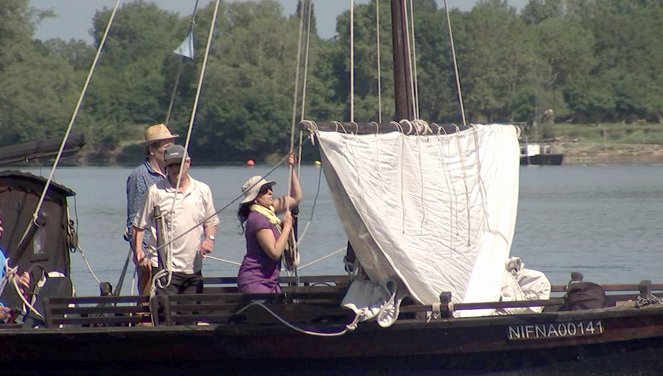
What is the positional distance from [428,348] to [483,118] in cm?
7681

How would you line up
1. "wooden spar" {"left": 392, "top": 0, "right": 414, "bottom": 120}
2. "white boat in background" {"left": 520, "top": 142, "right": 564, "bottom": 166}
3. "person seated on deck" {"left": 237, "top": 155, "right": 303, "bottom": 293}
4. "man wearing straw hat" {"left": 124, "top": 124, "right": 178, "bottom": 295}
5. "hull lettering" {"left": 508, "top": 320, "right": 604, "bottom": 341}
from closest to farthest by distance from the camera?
"person seated on deck" {"left": 237, "top": 155, "right": 303, "bottom": 293}, "hull lettering" {"left": 508, "top": 320, "right": 604, "bottom": 341}, "man wearing straw hat" {"left": 124, "top": 124, "right": 178, "bottom": 295}, "wooden spar" {"left": 392, "top": 0, "right": 414, "bottom": 120}, "white boat in background" {"left": 520, "top": 142, "right": 564, "bottom": 166}

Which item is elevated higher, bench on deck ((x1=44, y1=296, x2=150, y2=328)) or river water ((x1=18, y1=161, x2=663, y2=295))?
bench on deck ((x1=44, y1=296, x2=150, y2=328))

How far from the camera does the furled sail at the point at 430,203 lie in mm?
11102

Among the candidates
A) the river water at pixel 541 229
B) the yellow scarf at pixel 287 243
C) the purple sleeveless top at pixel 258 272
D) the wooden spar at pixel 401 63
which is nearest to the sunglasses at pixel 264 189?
the yellow scarf at pixel 287 243

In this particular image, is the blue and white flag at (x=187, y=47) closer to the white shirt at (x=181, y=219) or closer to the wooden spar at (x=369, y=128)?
the white shirt at (x=181, y=219)

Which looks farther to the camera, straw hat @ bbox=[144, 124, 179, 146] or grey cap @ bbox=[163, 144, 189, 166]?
straw hat @ bbox=[144, 124, 179, 146]

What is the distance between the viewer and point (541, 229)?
32.4m

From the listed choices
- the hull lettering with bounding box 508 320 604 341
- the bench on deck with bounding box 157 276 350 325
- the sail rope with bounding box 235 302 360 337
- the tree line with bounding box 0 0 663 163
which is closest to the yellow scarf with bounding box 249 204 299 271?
the bench on deck with bounding box 157 276 350 325

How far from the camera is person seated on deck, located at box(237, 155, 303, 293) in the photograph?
11.1 m

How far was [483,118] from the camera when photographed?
287ft

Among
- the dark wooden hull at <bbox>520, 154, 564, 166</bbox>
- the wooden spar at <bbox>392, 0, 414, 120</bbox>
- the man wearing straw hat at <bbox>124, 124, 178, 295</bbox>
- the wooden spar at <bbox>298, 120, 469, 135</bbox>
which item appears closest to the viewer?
the wooden spar at <bbox>298, 120, 469, 135</bbox>

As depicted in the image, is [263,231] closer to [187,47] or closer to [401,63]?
[401,63]

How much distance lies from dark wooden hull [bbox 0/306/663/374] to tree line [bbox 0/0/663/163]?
48.6 metres

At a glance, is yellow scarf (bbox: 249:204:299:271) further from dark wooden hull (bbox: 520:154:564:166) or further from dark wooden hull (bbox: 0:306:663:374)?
dark wooden hull (bbox: 520:154:564:166)
